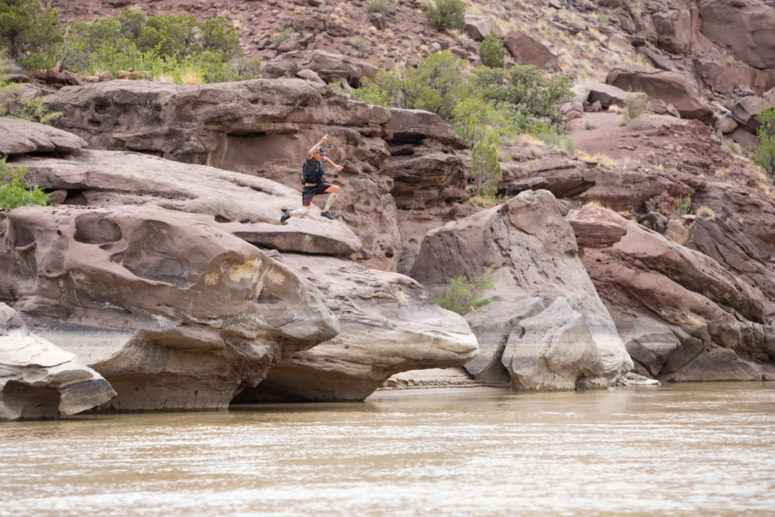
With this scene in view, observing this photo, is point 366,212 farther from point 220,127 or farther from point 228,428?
point 228,428

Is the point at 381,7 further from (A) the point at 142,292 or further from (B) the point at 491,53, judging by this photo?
(A) the point at 142,292

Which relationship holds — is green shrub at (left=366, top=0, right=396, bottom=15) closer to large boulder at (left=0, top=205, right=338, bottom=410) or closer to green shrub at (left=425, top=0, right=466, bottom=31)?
green shrub at (left=425, top=0, right=466, bottom=31)

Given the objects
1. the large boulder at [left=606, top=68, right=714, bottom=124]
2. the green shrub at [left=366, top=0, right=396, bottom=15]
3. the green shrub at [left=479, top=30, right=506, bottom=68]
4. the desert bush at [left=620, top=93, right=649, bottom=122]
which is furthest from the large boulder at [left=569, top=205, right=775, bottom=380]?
the large boulder at [left=606, top=68, right=714, bottom=124]

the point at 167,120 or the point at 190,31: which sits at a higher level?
the point at 190,31

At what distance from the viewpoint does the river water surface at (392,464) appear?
16.1 ft

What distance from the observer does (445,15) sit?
50.8 metres

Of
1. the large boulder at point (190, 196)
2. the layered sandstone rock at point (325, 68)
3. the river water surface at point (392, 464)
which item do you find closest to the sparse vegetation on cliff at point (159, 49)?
the layered sandstone rock at point (325, 68)

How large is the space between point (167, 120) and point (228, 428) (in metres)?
11.9

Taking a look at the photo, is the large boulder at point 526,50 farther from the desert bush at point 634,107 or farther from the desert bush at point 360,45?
the desert bush at point 360,45

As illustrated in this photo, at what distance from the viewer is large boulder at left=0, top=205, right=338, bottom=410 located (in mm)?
10922

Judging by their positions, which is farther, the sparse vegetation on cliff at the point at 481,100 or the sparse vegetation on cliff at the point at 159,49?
the sparse vegetation on cliff at the point at 481,100

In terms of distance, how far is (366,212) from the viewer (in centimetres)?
2230

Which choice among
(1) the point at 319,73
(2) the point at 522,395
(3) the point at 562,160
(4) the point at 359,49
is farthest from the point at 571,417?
(4) the point at 359,49

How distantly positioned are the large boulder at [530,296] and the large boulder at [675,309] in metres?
2.54
